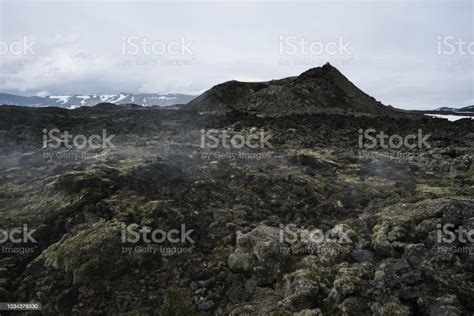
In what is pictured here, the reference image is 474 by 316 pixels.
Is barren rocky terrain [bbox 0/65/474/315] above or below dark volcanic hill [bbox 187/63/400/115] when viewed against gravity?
below

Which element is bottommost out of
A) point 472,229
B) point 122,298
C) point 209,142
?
point 122,298

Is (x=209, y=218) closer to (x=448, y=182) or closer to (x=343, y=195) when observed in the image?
(x=343, y=195)

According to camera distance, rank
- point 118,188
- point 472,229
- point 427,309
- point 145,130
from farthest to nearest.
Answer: point 145,130, point 118,188, point 472,229, point 427,309

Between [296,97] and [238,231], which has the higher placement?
[296,97]

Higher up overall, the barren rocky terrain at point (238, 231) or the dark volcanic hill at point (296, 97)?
→ the dark volcanic hill at point (296, 97)

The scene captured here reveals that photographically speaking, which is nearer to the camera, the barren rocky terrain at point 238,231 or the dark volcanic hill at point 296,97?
the barren rocky terrain at point 238,231

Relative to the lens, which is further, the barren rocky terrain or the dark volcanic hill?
the dark volcanic hill

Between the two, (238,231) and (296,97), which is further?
(296,97)

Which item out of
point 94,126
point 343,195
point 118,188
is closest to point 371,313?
point 343,195
